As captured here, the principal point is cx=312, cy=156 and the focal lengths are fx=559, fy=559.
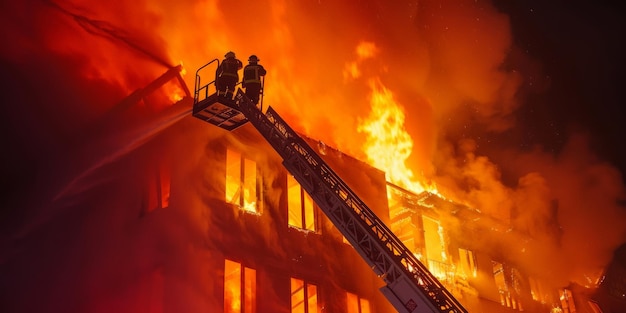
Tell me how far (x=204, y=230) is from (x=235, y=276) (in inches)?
62.3

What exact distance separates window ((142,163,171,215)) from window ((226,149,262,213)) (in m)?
1.65

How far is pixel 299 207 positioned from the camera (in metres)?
16.5

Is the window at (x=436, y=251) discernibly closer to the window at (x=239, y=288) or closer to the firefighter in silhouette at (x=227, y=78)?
the window at (x=239, y=288)

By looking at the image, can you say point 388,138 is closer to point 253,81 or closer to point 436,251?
point 436,251

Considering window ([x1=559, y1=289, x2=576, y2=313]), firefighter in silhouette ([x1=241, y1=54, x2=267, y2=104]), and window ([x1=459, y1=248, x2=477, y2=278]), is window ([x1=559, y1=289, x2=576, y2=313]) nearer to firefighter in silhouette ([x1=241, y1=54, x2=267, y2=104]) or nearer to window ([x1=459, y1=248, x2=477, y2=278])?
window ([x1=459, y1=248, x2=477, y2=278])

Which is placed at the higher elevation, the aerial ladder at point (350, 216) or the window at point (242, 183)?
the window at point (242, 183)

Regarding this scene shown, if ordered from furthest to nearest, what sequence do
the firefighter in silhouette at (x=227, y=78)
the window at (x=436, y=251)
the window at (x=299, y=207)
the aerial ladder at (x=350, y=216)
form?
the window at (x=436, y=251) < the window at (x=299, y=207) < the firefighter in silhouette at (x=227, y=78) < the aerial ladder at (x=350, y=216)

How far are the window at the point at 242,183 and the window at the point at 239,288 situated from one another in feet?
5.30

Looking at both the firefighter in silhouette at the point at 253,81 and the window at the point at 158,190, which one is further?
the window at the point at 158,190

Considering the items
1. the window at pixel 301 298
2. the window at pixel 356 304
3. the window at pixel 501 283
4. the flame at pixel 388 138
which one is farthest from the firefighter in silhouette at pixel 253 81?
the window at pixel 501 283

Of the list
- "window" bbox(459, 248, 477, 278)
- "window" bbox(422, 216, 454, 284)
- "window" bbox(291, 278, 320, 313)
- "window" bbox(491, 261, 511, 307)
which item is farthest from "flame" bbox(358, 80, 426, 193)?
"window" bbox(291, 278, 320, 313)

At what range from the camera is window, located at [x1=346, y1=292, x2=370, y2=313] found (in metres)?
16.4

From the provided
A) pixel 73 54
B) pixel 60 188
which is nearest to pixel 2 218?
pixel 60 188

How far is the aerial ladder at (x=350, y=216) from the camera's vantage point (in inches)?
381
